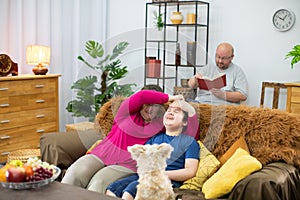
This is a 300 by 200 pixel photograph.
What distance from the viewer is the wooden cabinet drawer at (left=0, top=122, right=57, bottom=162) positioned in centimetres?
431

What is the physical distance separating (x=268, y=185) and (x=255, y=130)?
0.53 meters

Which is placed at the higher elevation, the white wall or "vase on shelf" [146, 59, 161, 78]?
the white wall

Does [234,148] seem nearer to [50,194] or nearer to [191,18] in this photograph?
[50,194]

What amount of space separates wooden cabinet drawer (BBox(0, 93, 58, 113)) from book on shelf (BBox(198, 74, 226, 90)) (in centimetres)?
162

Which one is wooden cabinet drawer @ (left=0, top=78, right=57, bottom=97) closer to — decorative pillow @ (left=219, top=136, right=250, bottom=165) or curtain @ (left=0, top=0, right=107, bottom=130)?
curtain @ (left=0, top=0, right=107, bottom=130)

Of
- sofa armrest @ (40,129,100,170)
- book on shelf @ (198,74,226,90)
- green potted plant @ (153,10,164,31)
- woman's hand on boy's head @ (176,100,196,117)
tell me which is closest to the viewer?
woman's hand on boy's head @ (176,100,196,117)

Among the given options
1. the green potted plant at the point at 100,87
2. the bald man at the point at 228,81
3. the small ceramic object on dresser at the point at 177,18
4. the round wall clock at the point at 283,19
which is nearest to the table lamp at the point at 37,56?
the green potted plant at the point at 100,87

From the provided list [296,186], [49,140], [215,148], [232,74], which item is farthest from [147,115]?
[232,74]

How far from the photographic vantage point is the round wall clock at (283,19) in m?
4.59

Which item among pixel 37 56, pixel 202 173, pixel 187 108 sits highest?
pixel 37 56

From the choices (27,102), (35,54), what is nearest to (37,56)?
(35,54)

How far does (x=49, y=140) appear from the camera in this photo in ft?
10.1

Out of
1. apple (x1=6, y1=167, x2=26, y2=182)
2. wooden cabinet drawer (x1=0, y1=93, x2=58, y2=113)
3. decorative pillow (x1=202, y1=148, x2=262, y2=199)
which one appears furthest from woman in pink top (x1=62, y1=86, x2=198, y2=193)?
wooden cabinet drawer (x1=0, y1=93, x2=58, y2=113)

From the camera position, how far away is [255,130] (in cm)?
274
